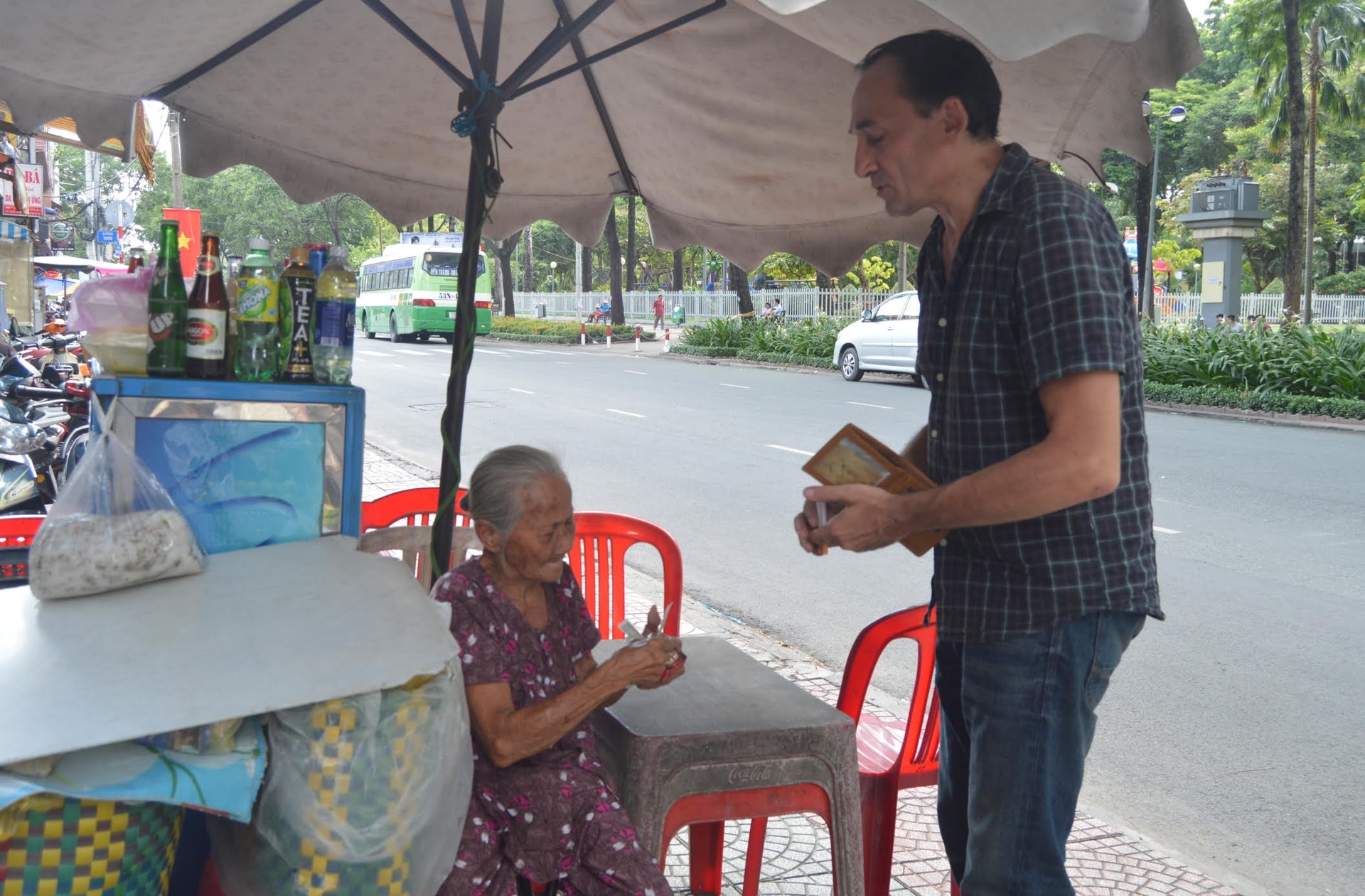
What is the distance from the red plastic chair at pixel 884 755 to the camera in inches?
100

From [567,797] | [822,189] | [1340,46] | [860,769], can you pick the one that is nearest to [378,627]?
[567,797]

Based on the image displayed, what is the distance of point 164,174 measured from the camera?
5762 centimetres

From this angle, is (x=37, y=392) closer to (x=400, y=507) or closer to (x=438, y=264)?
(x=400, y=507)

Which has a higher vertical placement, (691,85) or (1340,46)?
(1340,46)

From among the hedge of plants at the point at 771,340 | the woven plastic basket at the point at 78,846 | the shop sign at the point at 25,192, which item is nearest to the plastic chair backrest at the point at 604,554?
the woven plastic basket at the point at 78,846

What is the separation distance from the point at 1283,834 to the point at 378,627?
3289 millimetres

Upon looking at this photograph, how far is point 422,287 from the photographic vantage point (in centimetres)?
3325

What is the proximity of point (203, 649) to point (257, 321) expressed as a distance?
28.2 inches

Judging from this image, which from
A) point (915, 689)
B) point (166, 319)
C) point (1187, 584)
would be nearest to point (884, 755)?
point (915, 689)

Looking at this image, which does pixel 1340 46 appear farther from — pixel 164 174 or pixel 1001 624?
pixel 164 174

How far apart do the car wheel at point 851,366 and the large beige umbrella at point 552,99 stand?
627 inches

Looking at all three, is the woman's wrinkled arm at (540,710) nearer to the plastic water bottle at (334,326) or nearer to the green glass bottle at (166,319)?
the plastic water bottle at (334,326)

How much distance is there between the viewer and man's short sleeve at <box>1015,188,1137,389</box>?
1638 mm

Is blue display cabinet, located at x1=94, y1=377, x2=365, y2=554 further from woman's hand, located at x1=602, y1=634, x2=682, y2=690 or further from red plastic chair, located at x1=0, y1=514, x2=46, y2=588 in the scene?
red plastic chair, located at x1=0, y1=514, x2=46, y2=588
